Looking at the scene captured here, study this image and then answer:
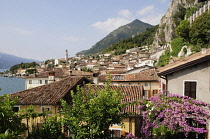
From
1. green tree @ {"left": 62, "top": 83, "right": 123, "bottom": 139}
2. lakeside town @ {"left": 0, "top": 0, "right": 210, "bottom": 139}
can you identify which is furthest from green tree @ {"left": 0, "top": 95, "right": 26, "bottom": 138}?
green tree @ {"left": 62, "top": 83, "right": 123, "bottom": 139}

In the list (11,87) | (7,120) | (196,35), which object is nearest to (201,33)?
(196,35)

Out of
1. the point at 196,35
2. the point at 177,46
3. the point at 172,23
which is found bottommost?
the point at 177,46

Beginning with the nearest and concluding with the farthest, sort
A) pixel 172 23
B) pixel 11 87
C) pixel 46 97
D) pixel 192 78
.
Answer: pixel 192 78 → pixel 46 97 → pixel 11 87 → pixel 172 23

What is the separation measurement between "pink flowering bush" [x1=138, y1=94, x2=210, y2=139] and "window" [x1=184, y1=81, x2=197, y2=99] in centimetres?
46

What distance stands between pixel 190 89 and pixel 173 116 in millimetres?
2738

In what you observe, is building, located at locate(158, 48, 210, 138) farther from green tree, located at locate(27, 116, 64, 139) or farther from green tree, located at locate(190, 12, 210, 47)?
green tree, located at locate(190, 12, 210, 47)

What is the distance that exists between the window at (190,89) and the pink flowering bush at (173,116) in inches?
18.2

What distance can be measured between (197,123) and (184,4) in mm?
116487

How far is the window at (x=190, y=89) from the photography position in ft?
32.5

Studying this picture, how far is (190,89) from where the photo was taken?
999 cm

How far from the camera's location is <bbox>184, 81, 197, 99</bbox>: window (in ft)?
32.5

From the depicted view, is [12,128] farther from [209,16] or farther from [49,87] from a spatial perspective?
[209,16]

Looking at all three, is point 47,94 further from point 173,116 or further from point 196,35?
point 196,35

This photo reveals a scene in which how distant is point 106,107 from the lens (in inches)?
239
